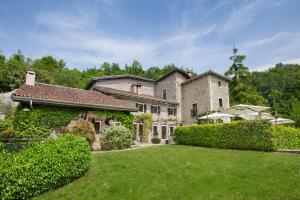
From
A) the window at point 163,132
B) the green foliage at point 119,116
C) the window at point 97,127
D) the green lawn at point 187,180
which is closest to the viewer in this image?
the green lawn at point 187,180

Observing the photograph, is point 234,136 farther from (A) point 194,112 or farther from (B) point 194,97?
(B) point 194,97

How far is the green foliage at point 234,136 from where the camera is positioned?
12703 mm

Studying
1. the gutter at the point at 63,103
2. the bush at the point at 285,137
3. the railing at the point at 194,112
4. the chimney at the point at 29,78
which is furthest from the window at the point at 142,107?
the bush at the point at 285,137

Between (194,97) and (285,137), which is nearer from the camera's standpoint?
(285,137)

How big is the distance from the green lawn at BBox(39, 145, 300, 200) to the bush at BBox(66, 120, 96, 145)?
5.58 meters

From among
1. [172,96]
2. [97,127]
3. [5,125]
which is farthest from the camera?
[172,96]

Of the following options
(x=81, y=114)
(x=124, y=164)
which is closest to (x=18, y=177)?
(x=124, y=164)

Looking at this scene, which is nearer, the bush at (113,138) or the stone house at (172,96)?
the bush at (113,138)

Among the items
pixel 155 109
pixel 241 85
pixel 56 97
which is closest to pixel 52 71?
pixel 155 109

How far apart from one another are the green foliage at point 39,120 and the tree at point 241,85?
28114 mm

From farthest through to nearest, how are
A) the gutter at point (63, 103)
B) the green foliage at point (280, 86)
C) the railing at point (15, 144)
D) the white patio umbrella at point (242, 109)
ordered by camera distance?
the green foliage at point (280, 86), the white patio umbrella at point (242, 109), the gutter at point (63, 103), the railing at point (15, 144)

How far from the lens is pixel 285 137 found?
44.0 feet

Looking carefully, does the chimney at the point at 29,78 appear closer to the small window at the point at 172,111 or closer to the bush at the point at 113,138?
the bush at the point at 113,138

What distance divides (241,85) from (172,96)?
13.6m
